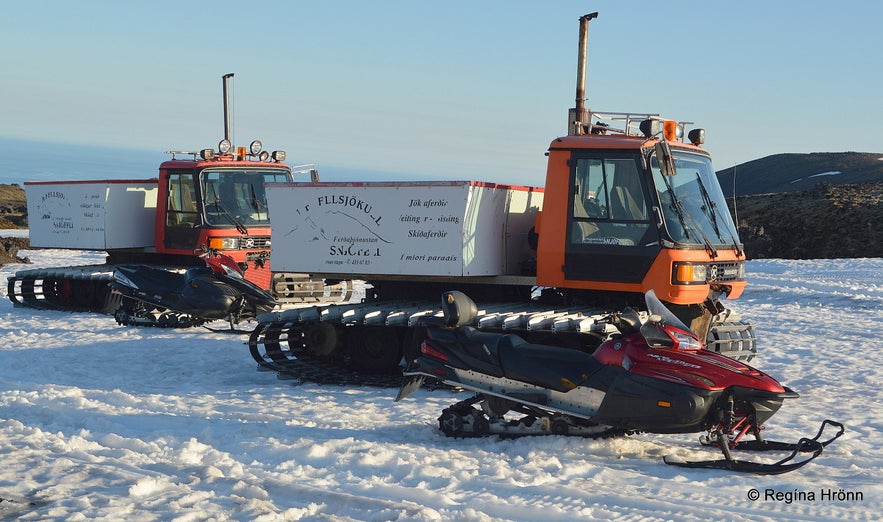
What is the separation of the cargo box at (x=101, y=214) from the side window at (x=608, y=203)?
9949 mm

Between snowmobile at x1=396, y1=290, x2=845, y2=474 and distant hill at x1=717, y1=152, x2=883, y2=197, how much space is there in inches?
2334

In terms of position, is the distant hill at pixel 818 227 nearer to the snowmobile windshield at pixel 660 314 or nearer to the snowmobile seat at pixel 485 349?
the snowmobile seat at pixel 485 349

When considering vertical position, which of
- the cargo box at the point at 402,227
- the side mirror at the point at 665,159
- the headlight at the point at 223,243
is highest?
the side mirror at the point at 665,159

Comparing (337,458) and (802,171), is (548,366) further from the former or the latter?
(802,171)

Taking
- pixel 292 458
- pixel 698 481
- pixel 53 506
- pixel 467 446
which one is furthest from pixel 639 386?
pixel 53 506

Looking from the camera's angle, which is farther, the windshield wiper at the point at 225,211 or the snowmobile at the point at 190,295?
the windshield wiper at the point at 225,211

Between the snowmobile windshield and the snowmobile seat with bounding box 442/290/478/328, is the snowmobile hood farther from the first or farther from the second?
the snowmobile seat with bounding box 442/290/478/328

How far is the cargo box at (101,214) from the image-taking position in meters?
17.2

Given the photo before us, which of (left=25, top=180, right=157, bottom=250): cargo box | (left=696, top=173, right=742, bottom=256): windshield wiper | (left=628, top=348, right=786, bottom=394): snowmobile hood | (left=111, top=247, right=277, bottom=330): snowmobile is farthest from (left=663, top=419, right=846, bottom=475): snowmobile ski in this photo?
(left=25, top=180, right=157, bottom=250): cargo box

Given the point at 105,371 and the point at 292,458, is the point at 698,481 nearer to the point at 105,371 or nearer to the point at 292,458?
the point at 292,458

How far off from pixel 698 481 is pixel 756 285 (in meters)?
13.8

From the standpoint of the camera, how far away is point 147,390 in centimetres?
993

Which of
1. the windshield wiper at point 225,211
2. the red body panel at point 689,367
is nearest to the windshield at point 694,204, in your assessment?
the red body panel at point 689,367

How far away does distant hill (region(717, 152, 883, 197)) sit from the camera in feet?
220
